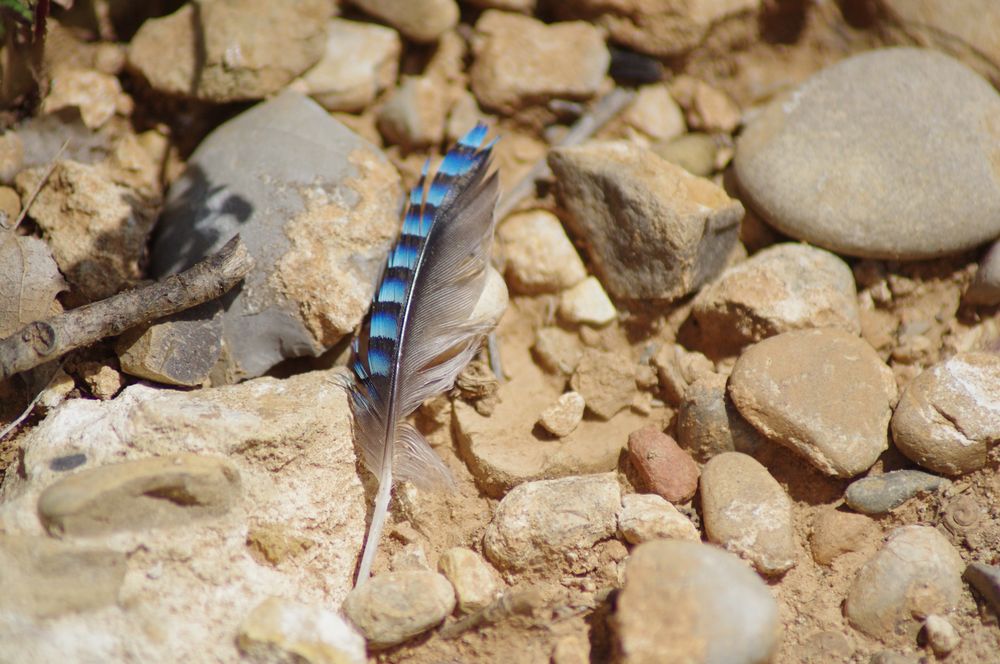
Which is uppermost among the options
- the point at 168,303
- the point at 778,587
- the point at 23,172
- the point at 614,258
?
the point at 23,172

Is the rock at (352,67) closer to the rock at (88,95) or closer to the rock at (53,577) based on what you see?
the rock at (88,95)

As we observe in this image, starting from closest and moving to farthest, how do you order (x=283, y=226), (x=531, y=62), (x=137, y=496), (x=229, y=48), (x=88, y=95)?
(x=137, y=496)
(x=283, y=226)
(x=229, y=48)
(x=88, y=95)
(x=531, y=62)

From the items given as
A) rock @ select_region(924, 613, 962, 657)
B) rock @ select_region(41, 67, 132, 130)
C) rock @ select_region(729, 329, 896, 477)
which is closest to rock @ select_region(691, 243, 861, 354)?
rock @ select_region(729, 329, 896, 477)

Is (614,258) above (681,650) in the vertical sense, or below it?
above

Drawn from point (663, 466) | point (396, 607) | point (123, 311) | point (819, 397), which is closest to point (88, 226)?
point (123, 311)

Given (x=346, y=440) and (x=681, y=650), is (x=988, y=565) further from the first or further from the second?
(x=346, y=440)

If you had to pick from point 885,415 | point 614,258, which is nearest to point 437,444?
point 614,258

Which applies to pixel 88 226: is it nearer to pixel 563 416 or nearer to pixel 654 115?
pixel 563 416
